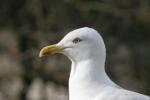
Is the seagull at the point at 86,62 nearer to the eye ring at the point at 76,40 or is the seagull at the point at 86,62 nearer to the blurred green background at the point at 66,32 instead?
the eye ring at the point at 76,40

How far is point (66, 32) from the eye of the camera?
12.4 meters

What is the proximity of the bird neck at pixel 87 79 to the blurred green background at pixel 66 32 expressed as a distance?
5.03 metres

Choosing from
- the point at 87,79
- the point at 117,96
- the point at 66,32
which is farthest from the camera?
the point at 66,32

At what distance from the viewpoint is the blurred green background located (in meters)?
12.2

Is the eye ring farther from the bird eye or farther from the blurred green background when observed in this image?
the blurred green background

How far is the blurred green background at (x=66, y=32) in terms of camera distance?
481 inches

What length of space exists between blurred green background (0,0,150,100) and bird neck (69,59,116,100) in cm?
503

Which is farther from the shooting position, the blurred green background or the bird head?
the blurred green background

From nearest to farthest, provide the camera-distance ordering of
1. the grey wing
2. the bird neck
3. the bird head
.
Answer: the grey wing
the bird neck
the bird head

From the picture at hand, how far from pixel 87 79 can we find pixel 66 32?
5614 millimetres

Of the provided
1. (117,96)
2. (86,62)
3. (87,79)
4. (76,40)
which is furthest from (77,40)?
(117,96)

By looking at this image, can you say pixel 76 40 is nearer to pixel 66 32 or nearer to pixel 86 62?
pixel 86 62

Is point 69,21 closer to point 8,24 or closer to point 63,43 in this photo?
point 8,24

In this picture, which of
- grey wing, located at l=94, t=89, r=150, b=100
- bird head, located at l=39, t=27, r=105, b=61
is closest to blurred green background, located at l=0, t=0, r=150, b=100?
bird head, located at l=39, t=27, r=105, b=61
